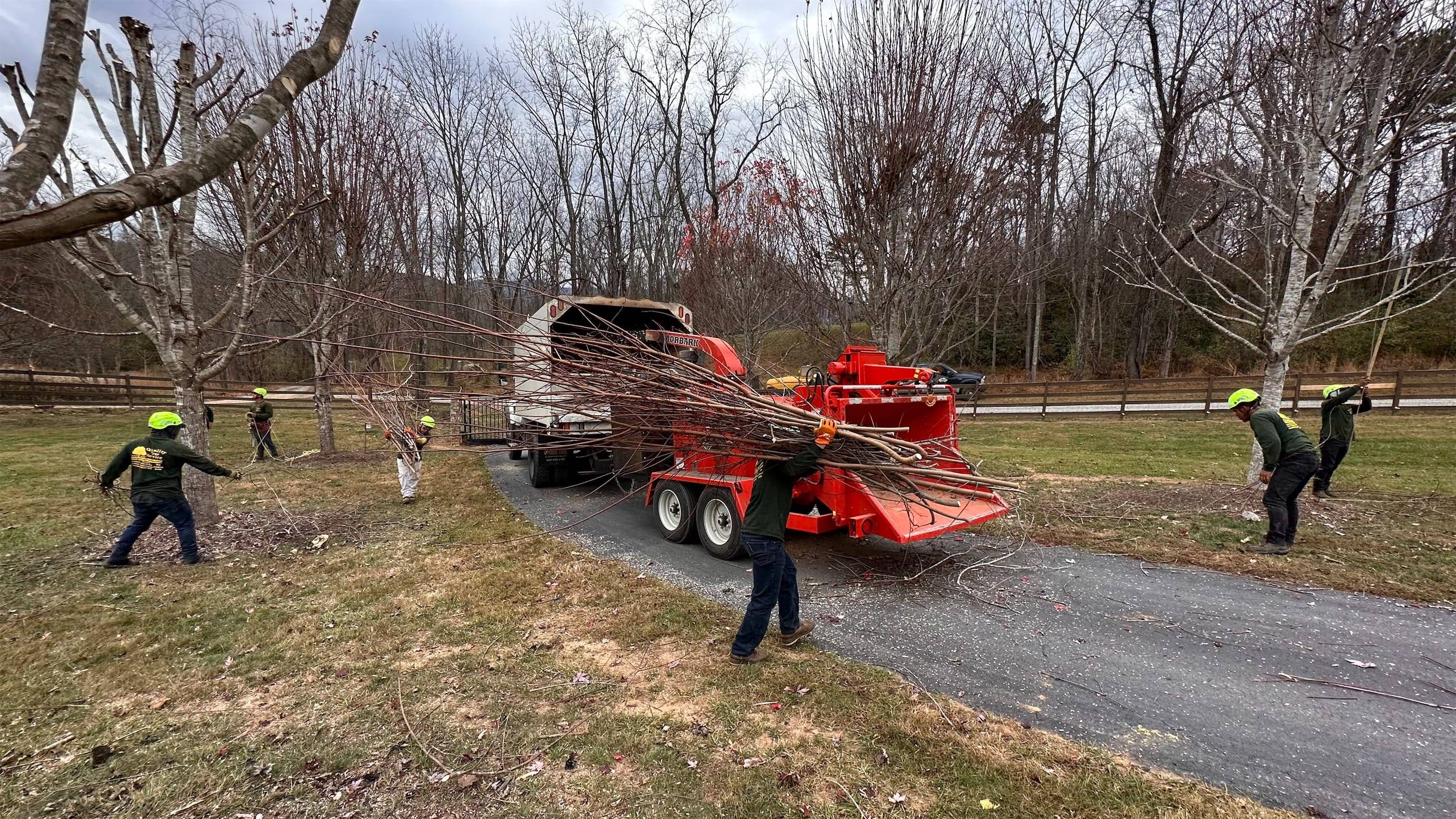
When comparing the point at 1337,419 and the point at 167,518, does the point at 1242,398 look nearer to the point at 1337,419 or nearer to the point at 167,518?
the point at 1337,419

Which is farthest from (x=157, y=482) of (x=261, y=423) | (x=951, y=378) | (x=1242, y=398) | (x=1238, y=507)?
(x=1238, y=507)

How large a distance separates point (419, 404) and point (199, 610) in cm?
258

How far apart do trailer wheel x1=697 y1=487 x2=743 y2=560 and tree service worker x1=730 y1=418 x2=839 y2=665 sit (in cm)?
191

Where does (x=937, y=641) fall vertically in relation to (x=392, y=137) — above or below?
below

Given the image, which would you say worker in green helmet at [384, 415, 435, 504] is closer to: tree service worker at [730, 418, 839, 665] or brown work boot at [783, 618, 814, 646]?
tree service worker at [730, 418, 839, 665]

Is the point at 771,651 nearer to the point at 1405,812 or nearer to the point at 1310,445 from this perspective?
the point at 1405,812

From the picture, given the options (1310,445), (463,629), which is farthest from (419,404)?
(1310,445)

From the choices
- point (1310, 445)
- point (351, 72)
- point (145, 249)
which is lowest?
point (1310, 445)

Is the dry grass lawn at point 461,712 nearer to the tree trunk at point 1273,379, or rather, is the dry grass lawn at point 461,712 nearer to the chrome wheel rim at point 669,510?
the chrome wheel rim at point 669,510

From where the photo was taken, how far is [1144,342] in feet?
85.7

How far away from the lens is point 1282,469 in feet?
18.7

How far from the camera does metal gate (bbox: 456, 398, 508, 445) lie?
5.98 metres

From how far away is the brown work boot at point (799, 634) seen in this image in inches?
161

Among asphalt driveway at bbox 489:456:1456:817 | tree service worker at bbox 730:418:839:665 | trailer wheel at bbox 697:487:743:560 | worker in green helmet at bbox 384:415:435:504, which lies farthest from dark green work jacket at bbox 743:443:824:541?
worker in green helmet at bbox 384:415:435:504
